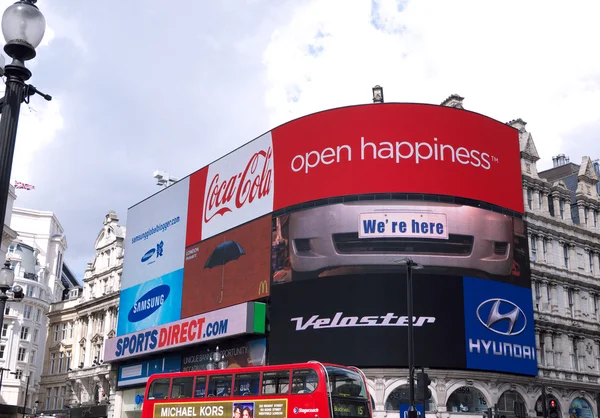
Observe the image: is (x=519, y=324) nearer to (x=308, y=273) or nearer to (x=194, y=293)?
(x=308, y=273)

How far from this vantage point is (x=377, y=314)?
42688mm

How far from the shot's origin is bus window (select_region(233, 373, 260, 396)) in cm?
2703

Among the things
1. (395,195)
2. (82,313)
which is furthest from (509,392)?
(82,313)

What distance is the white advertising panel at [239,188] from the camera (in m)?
50.2

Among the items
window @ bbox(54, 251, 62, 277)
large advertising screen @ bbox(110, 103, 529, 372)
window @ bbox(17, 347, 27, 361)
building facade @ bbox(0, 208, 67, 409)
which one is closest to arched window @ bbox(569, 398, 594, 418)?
large advertising screen @ bbox(110, 103, 529, 372)

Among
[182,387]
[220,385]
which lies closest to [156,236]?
[182,387]

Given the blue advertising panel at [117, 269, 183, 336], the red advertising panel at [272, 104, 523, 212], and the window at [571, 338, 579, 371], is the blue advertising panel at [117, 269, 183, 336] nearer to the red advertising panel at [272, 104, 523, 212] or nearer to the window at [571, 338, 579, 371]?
the red advertising panel at [272, 104, 523, 212]

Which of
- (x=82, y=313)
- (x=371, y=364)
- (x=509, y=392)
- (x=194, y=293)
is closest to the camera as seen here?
(x=371, y=364)

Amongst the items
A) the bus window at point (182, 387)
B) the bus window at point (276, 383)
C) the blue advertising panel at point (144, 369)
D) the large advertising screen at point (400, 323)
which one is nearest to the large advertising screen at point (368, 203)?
the large advertising screen at point (400, 323)

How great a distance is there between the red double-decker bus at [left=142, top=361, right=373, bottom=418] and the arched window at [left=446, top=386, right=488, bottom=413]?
17605 mm

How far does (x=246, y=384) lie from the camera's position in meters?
27.4

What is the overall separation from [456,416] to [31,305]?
229 feet

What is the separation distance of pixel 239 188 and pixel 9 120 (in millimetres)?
42808

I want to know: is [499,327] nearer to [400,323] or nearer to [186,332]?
[400,323]
